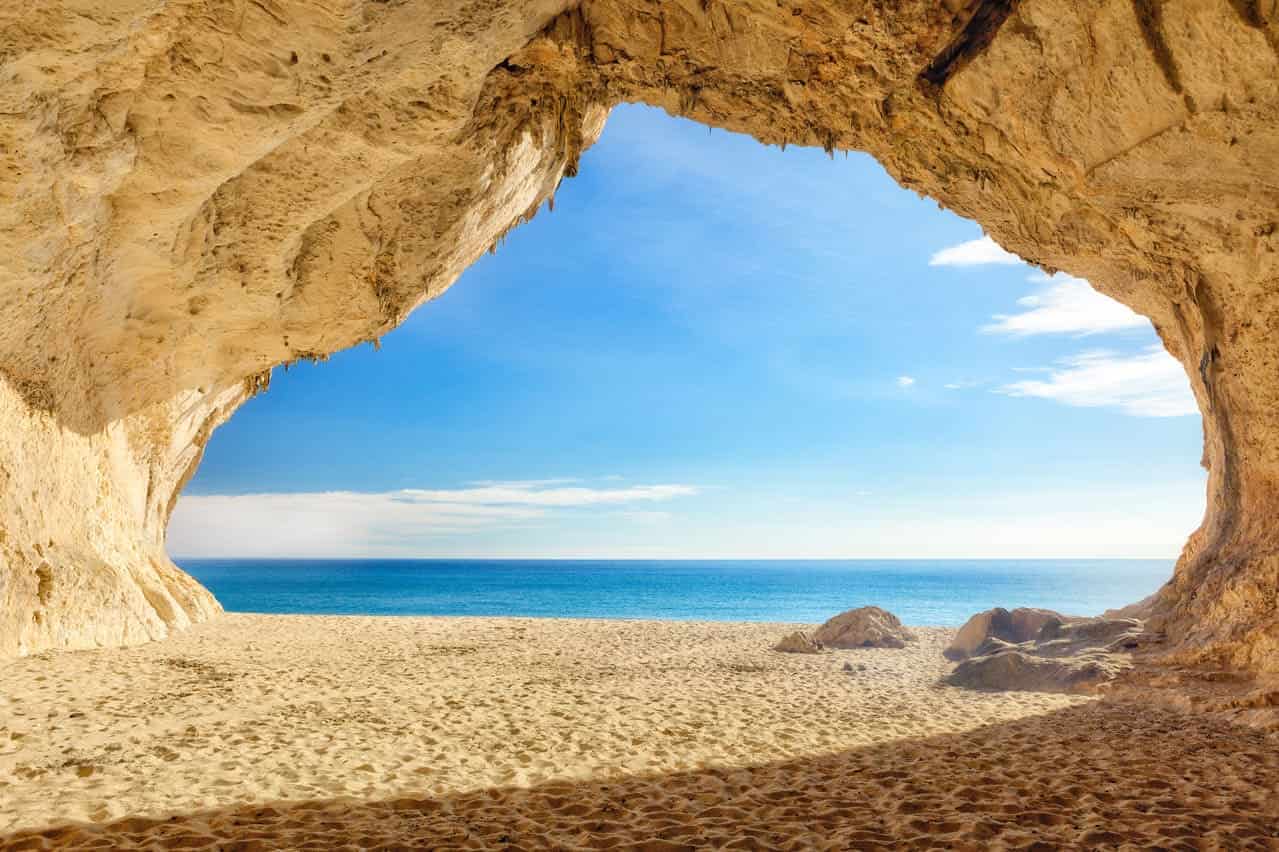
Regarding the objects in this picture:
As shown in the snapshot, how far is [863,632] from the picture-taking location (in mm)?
16156

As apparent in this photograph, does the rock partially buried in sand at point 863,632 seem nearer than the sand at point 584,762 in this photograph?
No

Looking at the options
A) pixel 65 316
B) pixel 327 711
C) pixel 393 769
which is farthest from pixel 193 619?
pixel 393 769

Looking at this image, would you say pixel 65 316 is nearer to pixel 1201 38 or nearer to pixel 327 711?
pixel 327 711

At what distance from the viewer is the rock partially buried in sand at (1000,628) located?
45.1 feet

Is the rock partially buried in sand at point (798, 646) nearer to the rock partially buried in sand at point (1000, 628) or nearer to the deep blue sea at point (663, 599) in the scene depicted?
the rock partially buried in sand at point (1000, 628)

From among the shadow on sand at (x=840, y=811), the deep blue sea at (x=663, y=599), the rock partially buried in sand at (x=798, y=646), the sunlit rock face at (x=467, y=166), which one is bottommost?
the deep blue sea at (x=663, y=599)

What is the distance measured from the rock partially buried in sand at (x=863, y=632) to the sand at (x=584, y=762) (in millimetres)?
5376

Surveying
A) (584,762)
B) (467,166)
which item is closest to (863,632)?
(584,762)

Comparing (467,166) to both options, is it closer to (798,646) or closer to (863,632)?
(798,646)

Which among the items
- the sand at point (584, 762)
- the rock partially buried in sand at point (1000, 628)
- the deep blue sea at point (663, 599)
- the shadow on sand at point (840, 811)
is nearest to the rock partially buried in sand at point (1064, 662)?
the sand at point (584, 762)

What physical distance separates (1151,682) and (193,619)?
18795mm

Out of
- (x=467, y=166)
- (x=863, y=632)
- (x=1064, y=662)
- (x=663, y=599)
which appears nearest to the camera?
(x=467, y=166)

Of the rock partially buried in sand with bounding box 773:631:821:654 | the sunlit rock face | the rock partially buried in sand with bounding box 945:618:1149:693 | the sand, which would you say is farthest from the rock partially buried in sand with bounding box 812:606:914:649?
the sunlit rock face

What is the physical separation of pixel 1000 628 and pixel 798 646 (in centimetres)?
408
